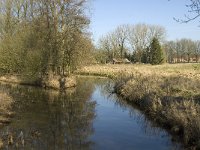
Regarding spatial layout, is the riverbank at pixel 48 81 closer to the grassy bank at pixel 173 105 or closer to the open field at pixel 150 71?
the open field at pixel 150 71

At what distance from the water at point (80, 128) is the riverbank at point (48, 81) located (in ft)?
28.9

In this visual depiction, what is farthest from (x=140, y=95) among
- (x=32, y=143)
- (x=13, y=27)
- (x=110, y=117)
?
(x=13, y=27)

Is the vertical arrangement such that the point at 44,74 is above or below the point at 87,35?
below

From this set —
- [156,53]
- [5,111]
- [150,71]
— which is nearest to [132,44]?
[156,53]

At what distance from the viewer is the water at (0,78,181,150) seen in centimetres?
1270

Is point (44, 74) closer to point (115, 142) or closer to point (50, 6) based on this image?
point (50, 6)

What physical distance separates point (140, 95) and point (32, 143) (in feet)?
38.0

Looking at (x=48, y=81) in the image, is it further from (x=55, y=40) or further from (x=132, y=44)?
(x=132, y=44)

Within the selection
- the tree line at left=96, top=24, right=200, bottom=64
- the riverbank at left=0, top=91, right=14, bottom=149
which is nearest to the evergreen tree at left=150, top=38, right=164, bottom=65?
the tree line at left=96, top=24, right=200, bottom=64

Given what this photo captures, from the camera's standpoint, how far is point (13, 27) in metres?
46.0

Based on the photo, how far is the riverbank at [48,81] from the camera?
32544 millimetres

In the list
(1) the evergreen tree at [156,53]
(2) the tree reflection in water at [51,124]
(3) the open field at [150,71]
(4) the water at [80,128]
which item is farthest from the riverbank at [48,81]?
(1) the evergreen tree at [156,53]

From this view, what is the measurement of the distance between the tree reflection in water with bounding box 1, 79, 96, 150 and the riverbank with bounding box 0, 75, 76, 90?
296 inches

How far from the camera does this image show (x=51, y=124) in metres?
16.1
